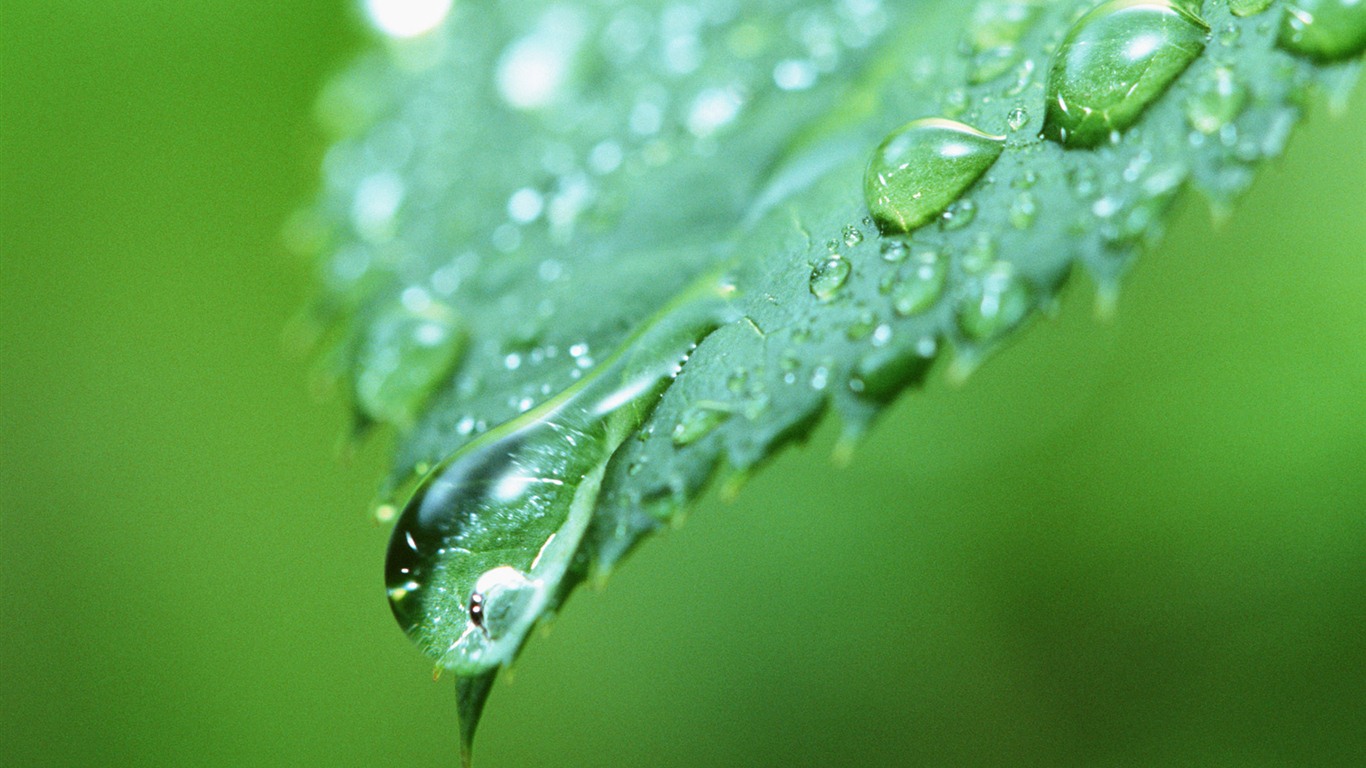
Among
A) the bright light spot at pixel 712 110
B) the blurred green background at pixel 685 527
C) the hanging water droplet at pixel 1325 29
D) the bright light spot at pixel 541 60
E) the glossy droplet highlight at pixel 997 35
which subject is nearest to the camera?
the hanging water droplet at pixel 1325 29

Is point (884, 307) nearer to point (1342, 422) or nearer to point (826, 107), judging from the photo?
point (826, 107)

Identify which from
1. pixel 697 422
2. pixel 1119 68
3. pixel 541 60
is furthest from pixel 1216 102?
pixel 541 60

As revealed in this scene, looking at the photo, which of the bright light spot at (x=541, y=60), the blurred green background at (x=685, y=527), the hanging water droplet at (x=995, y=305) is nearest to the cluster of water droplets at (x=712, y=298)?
the hanging water droplet at (x=995, y=305)

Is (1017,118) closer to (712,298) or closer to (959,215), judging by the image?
(959,215)

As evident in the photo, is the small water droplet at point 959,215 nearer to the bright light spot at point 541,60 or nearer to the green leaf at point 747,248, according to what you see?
the green leaf at point 747,248

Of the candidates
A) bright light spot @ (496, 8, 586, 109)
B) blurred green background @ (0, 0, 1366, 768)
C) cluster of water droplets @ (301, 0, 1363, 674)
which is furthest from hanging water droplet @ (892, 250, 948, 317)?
blurred green background @ (0, 0, 1366, 768)
